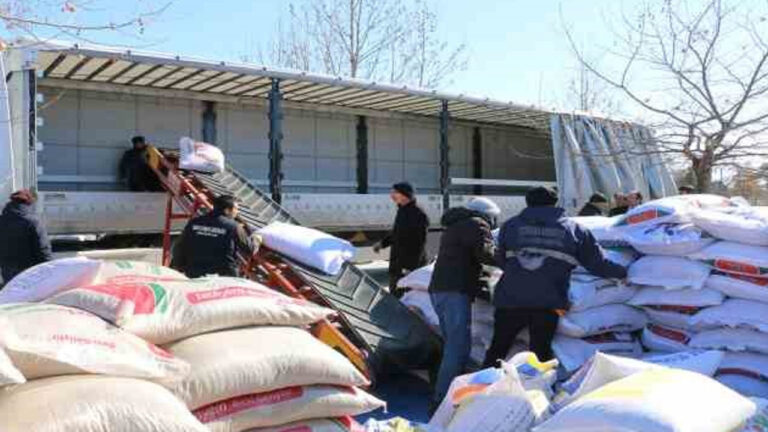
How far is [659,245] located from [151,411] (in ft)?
10.8

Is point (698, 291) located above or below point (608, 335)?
above

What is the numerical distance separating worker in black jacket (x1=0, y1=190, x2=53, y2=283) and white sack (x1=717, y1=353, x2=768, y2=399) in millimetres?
4630

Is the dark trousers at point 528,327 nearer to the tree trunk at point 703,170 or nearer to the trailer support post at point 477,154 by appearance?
the tree trunk at point 703,170

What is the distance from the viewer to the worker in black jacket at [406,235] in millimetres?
6289

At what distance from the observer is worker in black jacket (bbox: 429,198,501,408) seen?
4762mm

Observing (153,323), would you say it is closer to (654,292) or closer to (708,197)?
(654,292)

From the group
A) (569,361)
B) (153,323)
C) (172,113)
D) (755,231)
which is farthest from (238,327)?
(172,113)

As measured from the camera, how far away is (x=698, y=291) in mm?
4520

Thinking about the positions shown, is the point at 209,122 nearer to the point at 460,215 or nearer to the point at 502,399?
the point at 460,215

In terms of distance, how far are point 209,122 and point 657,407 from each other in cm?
719

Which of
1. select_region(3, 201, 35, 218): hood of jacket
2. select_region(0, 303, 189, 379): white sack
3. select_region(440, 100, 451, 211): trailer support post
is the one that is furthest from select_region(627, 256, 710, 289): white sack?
select_region(440, 100, 451, 211): trailer support post

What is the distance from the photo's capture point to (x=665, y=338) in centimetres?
466

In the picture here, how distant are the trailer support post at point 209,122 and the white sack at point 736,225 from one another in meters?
5.92

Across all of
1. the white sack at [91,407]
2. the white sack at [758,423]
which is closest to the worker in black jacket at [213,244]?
the white sack at [91,407]
